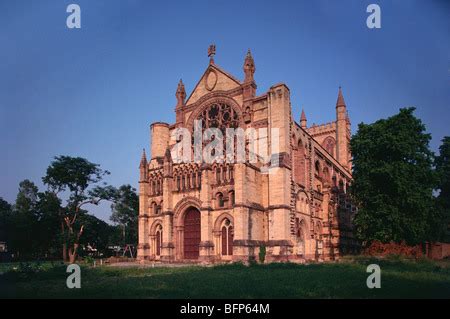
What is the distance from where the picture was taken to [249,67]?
3806 centimetres

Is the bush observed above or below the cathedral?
below

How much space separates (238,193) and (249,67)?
14.0 meters

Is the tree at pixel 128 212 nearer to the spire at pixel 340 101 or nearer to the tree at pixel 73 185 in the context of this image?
the tree at pixel 73 185

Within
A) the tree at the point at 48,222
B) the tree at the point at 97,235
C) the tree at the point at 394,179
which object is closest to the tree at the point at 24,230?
the tree at the point at 48,222

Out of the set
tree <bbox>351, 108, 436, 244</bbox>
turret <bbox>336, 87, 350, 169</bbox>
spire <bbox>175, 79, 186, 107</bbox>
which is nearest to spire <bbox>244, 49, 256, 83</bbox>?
spire <bbox>175, 79, 186, 107</bbox>

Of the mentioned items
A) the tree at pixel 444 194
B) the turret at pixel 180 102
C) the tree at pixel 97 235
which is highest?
the turret at pixel 180 102

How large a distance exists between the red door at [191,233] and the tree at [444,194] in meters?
23.5

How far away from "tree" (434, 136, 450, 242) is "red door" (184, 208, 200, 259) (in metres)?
23.5

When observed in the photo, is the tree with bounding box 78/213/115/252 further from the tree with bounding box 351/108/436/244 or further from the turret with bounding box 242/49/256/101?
the tree with bounding box 351/108/436/244

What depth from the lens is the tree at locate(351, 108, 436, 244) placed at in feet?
96.4

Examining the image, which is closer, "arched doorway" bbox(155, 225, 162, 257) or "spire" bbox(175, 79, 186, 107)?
"arched doorway" bbox(155, 225, 162, 257)

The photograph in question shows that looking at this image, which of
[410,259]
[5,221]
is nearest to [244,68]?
[410,259]

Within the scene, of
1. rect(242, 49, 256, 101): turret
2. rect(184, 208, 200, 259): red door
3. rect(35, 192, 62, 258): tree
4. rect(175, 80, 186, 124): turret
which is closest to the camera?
rect(184, 208, 200, 259): red door

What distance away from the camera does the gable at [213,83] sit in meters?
39.3
